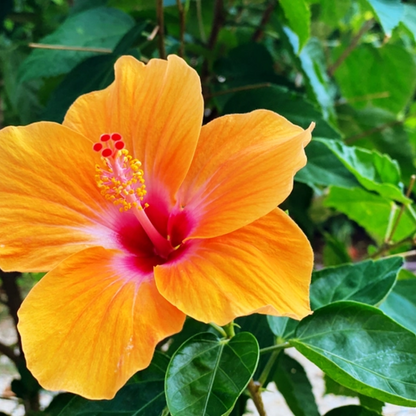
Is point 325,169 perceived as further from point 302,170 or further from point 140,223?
point 140,223

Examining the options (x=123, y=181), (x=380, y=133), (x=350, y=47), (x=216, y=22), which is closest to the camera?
(x=123, y=181)

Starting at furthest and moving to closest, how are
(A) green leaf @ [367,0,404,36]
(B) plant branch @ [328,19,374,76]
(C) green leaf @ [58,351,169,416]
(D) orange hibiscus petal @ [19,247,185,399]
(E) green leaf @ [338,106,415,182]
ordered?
(B) plant branch @ [328,19,374,76]
(E) green leaf @ [338,106,415,182]
(A) green leaf @ [367,0,404,36]
(C) green leaf @ [58,351,169,416]
(D) orange hibiscus petal @ [19,247,185,399]

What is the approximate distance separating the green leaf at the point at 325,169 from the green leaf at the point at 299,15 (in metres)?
0.16

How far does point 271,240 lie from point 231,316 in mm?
85

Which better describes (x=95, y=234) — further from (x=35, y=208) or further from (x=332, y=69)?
(x=332, y=69)

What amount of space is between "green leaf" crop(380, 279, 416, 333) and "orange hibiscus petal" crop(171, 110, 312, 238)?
0.34 meters

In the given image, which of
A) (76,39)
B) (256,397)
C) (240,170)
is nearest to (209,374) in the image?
(256,397)

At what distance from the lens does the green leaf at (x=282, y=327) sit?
1.85 ft

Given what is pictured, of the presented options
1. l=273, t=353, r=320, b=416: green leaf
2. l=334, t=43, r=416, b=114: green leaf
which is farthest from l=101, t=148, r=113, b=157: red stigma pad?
l=334, t=43, r=416, b=114: green leaf

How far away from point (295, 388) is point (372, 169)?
→ 41 centimetres

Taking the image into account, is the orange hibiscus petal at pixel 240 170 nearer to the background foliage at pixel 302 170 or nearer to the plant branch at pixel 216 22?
the background foliage at pixel 302 170

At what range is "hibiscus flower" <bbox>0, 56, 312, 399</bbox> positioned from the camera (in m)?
0.38

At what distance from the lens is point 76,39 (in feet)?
2.50

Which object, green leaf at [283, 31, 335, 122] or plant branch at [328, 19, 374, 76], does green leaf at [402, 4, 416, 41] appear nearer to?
green leaf at [283, 31, 335, 122]
